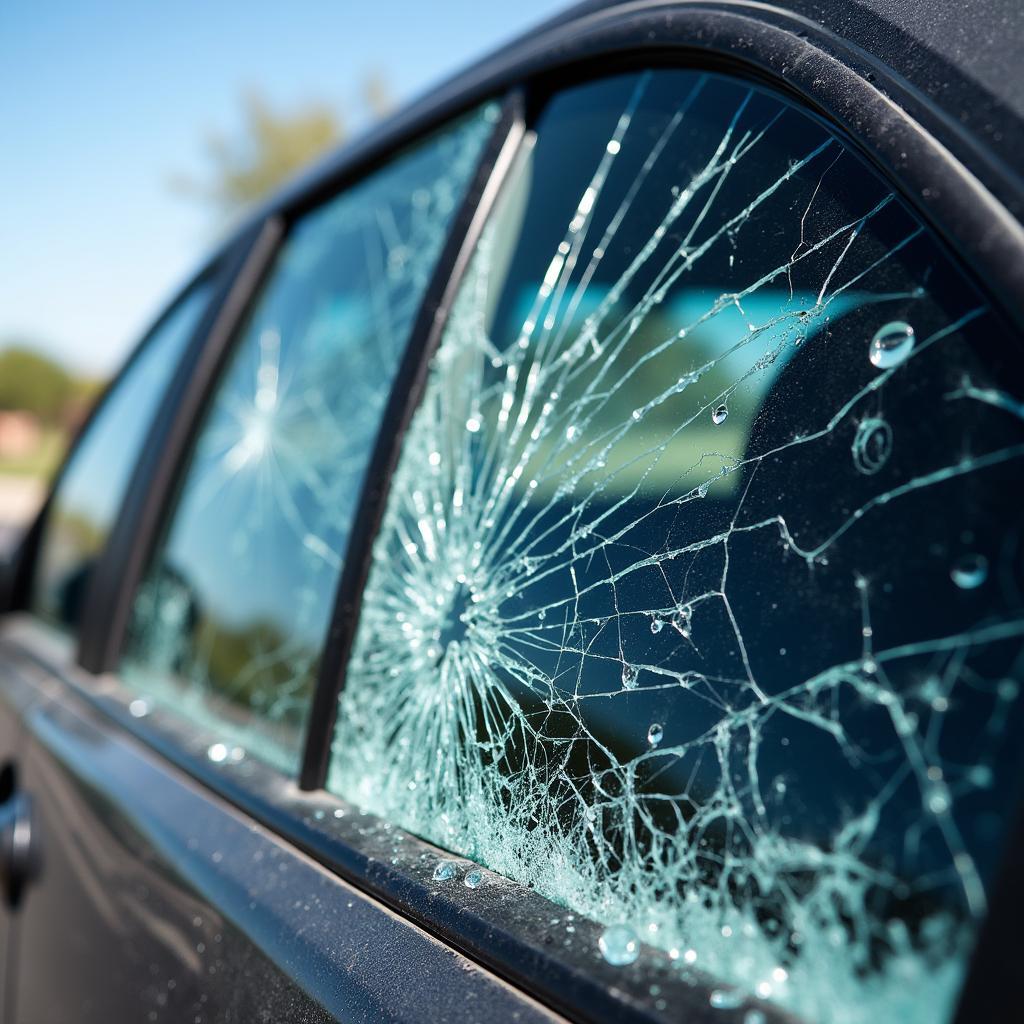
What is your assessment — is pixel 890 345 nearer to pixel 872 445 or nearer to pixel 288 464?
pixel 872 445

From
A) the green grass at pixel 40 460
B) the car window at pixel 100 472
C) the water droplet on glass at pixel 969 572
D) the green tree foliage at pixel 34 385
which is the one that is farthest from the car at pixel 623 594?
the green tree foliage at pixel 34 385

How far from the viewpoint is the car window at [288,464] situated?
1.65 metres

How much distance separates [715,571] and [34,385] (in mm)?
44037

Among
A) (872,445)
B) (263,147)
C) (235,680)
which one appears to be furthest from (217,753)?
(263,147)

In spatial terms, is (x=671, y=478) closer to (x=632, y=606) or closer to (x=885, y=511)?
(x=632, y=606)

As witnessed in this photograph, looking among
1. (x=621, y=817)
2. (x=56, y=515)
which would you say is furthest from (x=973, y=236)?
(x=56, y=515)

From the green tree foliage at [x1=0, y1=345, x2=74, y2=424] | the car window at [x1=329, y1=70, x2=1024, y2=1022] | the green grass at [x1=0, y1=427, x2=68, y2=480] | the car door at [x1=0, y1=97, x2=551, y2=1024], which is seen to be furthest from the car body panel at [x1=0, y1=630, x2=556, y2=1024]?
the green tree foliage at [x1=0, y1=345, x2=74, y2=424]

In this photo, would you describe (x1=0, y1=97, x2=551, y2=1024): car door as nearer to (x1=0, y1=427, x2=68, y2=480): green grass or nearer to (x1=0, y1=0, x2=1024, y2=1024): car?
(x1=0, y1=0, x2=1024, y2=1024): car

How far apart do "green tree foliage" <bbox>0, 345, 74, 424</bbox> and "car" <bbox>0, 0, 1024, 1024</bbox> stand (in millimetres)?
42062

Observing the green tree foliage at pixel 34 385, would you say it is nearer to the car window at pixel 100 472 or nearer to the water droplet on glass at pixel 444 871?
the car window at pixel 100 472

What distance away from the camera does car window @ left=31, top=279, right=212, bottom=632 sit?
2.53 metres

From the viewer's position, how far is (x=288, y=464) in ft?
6.24

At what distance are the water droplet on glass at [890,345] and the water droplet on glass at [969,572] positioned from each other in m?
0.19

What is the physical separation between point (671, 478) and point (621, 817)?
34 centimetres
